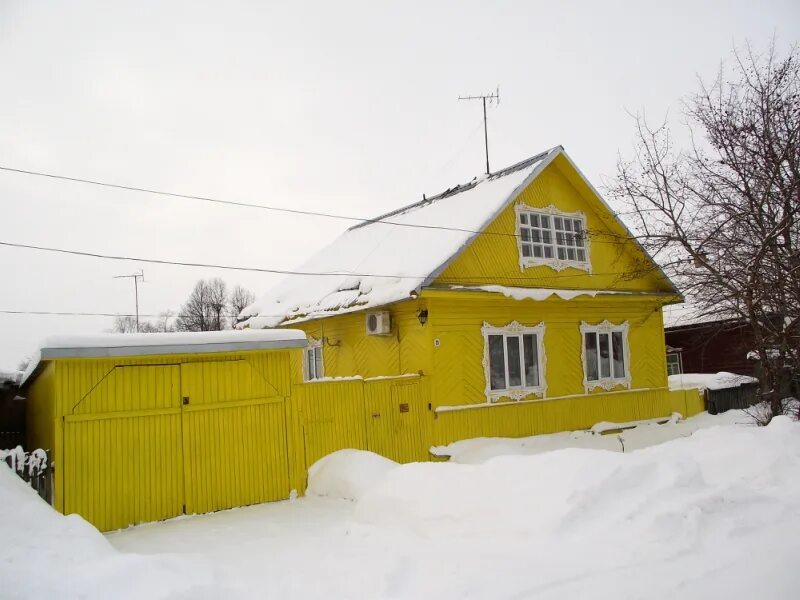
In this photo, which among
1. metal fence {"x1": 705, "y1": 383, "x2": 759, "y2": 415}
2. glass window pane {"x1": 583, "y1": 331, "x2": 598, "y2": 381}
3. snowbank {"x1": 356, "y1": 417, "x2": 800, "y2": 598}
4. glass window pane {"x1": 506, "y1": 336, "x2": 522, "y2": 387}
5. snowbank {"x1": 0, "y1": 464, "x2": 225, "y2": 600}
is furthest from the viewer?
metal fence {"x1": 705, "y1": 383, "x2": 759, "y2": 415}

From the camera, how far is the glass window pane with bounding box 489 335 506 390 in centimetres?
1393

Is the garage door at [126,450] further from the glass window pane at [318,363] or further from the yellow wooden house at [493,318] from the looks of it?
the glass window pane at [318,363]

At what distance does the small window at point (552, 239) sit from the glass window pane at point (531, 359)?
1.80 m

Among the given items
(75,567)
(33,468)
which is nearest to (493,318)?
(33,468)

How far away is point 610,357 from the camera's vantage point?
16.4 metres

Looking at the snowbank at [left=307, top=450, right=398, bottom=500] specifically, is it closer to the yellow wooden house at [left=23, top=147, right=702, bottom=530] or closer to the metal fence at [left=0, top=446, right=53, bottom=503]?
the yellow wooden house at [left=23, top=147, right=702, bottom=530]

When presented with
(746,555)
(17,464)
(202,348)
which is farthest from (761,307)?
(17,464)

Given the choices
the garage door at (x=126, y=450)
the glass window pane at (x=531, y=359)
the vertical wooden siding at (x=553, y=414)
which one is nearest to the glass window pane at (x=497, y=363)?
the vertical wooden siding at (x=553, y=414)

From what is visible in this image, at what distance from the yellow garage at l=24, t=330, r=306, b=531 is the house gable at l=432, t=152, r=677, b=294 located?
469 centimetres

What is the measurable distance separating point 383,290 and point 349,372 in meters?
3.07

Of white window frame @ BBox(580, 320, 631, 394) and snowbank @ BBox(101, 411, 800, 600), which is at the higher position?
white window frame @ BBox(580, 320, 631, 394)

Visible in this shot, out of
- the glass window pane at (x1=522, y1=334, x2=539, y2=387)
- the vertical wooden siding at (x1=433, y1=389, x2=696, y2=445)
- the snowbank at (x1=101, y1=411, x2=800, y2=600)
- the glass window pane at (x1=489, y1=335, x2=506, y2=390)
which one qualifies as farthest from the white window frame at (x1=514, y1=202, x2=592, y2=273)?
the snowbank at (x1=101, y1=411, x2=800, y2=600)

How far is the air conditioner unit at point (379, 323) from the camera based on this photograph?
44.1ft

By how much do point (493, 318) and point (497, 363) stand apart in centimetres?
102
